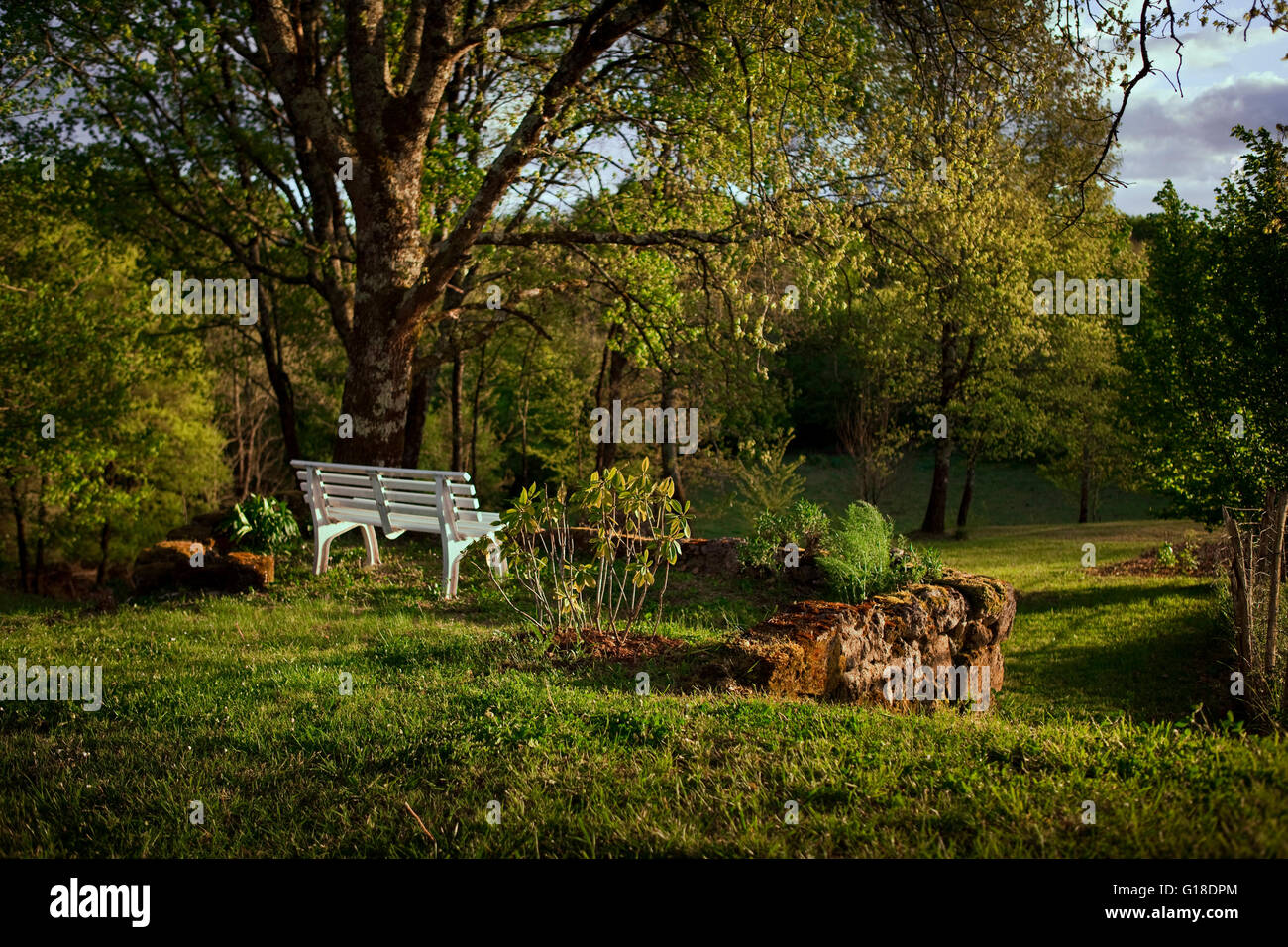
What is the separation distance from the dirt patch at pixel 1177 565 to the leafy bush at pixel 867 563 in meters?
7.05

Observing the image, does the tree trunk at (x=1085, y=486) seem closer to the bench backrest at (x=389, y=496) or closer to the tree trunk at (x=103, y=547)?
the bench backrest at (x=389, y=496)

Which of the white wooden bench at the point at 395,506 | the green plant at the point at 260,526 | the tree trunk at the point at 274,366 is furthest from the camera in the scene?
the tree trunk at the point at 274,366

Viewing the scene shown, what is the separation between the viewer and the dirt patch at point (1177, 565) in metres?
13.9

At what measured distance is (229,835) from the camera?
11.6 ft

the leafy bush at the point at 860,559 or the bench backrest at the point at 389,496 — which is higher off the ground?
the bench backrest at the point at 389,496

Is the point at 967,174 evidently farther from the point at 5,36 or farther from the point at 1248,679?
the point at 5,36

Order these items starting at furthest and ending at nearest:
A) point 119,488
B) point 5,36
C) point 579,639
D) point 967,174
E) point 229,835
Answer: point 119,488, point 5,36, point 967,174, point 579,639, point 229,835

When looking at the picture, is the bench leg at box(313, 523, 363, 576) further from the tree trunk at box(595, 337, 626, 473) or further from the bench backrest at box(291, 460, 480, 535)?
the tree trunk at box(595, 337, 626, 473)

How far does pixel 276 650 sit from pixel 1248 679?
6.96 metres

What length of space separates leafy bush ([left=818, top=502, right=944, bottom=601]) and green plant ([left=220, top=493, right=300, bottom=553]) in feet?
19.6

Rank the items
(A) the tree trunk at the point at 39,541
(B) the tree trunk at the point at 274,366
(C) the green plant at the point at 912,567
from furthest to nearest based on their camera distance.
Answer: (A) the tree trunk at the point at 39,541, (B) the tree trunk at the point at 274,366, (C) the green plant at the point at 912,567

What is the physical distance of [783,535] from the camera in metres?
9.67

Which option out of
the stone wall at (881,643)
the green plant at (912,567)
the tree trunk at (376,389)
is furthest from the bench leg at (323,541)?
the green plant at (912,567)
